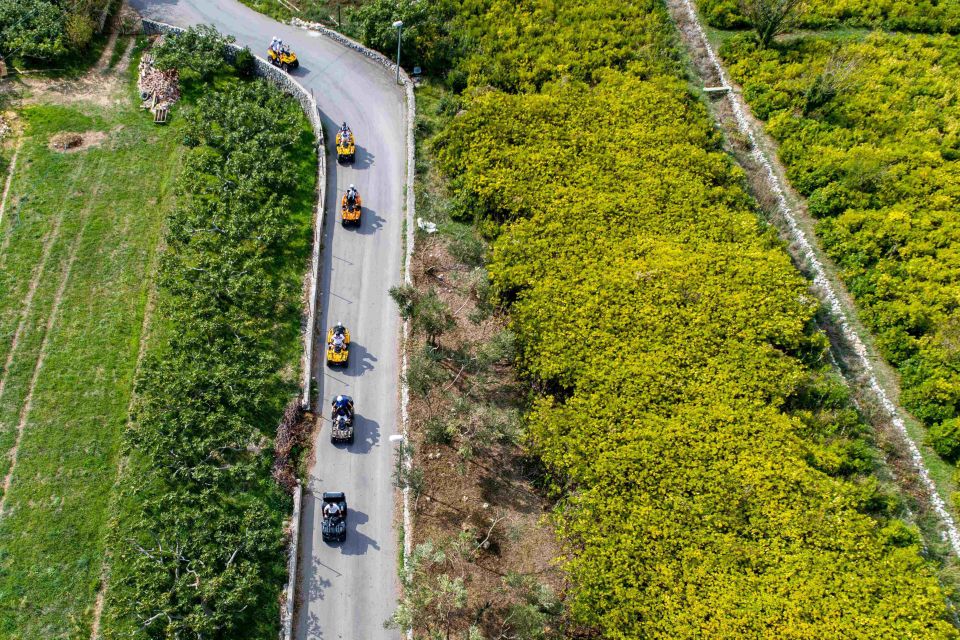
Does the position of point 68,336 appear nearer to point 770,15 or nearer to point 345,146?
point 345,146

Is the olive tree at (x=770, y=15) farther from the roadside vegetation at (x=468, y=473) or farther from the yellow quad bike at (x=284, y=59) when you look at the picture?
the yellow quad bike at (x=284, y=59)

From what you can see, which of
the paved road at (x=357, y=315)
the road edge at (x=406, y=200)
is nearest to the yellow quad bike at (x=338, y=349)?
the paved road at (x=357, y=315)

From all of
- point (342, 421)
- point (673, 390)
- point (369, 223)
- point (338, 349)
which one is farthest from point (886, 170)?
point (342, 421)

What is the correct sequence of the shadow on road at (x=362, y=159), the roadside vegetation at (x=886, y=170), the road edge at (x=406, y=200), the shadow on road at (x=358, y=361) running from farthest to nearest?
the shadow on road at (x=362, y=159), the shadow on road at (x=358, y=361), the roadside vegetation at (x=886, y=170), the road edge at (x=406, y=200)

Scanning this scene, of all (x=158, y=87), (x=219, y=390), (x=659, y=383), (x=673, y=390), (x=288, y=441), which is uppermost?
(x=158, y=87)

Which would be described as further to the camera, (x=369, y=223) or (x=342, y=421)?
(x=369, y=223)

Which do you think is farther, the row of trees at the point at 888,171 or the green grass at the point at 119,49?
the green grass at the point at 119,49

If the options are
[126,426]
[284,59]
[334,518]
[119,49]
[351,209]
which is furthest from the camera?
[119,49]

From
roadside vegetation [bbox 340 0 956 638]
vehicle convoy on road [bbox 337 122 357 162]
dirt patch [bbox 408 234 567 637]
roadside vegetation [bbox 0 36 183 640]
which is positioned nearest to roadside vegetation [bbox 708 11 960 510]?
roadside vegetation [bbox 340 0 956 638]

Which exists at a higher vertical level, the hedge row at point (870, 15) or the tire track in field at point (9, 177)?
the hedge row at point (870, 15)
